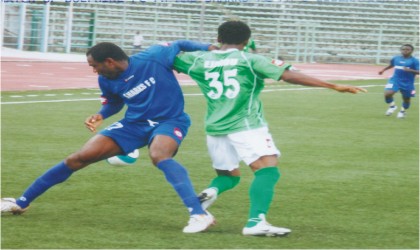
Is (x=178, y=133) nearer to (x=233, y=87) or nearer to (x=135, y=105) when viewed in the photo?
(x=135, y=105)

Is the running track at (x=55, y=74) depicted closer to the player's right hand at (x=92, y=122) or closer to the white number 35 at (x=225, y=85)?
the player's right hand at (x=92, y=122)

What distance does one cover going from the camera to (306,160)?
480 inches

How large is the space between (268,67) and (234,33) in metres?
0.43

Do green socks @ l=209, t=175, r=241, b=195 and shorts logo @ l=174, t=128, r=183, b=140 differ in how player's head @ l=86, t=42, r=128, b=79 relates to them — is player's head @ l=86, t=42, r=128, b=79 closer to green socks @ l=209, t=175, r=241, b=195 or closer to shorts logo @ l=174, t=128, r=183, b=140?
shorts logo @ l=174, t=128, r=183, b=140

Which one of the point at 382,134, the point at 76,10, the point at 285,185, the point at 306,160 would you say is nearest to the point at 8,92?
the point at 382,134

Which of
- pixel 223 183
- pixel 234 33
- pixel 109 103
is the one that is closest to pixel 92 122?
pixel 109 103

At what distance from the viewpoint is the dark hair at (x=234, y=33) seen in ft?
24.3

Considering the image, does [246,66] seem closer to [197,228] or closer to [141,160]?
[197,228]

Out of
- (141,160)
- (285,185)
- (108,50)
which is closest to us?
(108,50)

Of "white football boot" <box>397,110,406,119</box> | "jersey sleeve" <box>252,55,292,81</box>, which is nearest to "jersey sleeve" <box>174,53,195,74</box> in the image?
"jersey sleeve" <box>252,55,292,81</box>

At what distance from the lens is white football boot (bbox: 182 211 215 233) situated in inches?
285

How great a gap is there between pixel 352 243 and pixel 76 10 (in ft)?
128

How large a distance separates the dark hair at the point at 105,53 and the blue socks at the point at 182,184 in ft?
3.14

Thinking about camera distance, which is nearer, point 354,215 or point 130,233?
point 130,233
